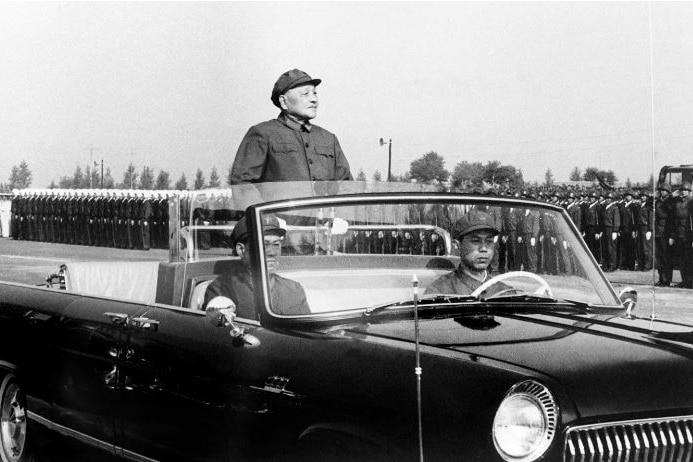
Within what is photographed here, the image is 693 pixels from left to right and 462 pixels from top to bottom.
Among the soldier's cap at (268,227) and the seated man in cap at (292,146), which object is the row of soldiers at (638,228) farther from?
the soldier's cap at (268,227)

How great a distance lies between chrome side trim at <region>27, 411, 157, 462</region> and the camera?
4.40 metres

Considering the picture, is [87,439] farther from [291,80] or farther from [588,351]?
[588,351]

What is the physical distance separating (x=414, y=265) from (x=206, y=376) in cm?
99

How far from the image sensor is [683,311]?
14039 millimetres

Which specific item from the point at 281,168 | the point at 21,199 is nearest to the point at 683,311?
the point at 281,168

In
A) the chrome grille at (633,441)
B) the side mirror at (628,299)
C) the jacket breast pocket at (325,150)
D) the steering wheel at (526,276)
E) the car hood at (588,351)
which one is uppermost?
the jacket breast pocket at (325,150)

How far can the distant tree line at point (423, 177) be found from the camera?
19.7 feet

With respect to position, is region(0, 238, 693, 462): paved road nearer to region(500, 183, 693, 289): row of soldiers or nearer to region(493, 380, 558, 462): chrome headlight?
region(500, 183, 693, 289): row of soldiers

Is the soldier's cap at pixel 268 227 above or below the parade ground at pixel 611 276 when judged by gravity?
above

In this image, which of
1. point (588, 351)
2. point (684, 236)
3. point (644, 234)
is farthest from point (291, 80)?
point (644, 234)

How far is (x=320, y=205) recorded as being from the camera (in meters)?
4.12

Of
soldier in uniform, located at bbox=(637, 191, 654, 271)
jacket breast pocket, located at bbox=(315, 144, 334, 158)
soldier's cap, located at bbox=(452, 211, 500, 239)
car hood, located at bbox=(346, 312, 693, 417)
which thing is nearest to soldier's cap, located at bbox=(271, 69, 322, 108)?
jacket breast pocket, located at bbox=(315, 144, 334, 158)

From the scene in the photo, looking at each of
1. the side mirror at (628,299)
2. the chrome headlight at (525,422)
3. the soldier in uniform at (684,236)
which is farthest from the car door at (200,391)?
the soldier in uniform at (684,236)

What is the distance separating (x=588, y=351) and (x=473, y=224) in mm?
1042
